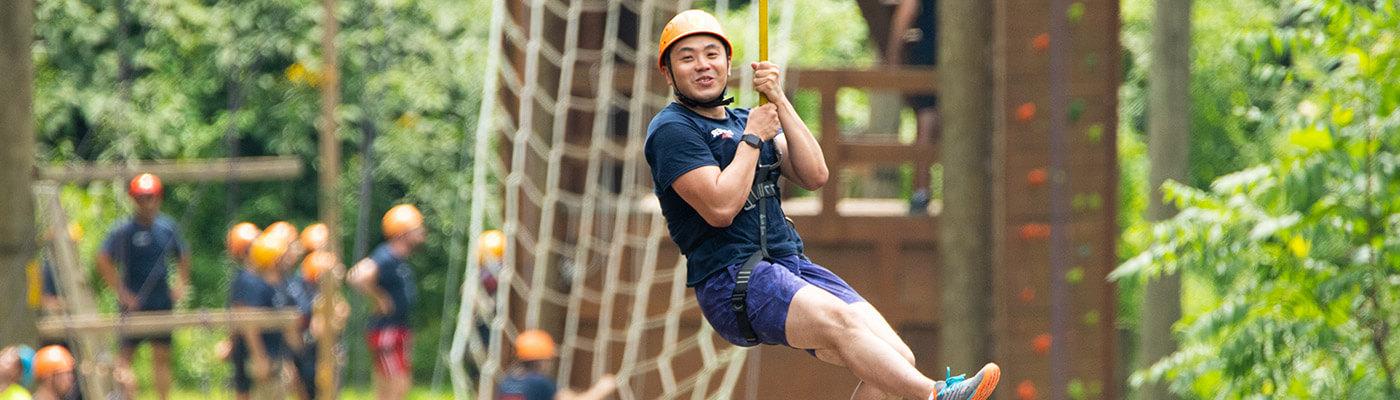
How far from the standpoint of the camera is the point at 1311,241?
724 cm

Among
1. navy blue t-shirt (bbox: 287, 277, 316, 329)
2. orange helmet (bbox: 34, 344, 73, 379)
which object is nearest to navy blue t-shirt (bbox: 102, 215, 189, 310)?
navy blue t-shirt (bbox: 287, 277, 316, 329)

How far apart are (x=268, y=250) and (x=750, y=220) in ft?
24.4

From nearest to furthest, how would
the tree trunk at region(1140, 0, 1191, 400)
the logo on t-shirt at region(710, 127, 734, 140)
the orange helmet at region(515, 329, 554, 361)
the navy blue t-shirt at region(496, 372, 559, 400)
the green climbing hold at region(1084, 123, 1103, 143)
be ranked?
the logo on t-shirt at region(710, 127, 734, 140)
the green climbing hold at region(1084, 123, 1103, 143)
the orange helmet at region(515, 329, 554, 361)
the navy blue t-shirt at region(496, 372, 559, 400)
the tree trunk at region(1140, 0, 1191, 400)

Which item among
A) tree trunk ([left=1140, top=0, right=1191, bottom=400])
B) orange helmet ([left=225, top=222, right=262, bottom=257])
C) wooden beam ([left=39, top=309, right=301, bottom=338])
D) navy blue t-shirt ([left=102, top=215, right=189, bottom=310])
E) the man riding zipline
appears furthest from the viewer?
orange helmet ([left=225, top=222, right=262, bottom=257])

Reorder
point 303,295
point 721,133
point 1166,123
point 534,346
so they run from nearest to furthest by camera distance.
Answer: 1. point 721,133
2. point 534,346
3. point 1166,123
4. point 303,295

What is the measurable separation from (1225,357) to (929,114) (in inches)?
103

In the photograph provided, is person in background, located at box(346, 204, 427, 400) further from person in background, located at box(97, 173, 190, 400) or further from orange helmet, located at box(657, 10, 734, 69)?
orange helmet, located at box(657, 10, 734, 69)

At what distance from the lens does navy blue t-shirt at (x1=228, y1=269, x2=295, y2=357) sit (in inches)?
465

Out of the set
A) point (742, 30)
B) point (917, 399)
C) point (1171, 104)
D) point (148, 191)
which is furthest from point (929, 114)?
point (742, 30)

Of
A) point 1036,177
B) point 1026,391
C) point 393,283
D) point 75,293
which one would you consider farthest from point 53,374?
point 1036,177

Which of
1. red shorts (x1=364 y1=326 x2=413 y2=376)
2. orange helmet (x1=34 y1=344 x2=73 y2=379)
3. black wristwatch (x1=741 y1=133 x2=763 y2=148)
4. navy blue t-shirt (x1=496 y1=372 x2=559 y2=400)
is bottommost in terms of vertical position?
red shorts (x1=364 y1=326 x2=413 y2=376)

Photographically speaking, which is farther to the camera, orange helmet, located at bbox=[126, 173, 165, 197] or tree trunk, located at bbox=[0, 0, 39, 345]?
orange helmet, located at bbox=[126, 173, 165, 197]

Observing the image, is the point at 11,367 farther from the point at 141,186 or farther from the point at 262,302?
the point at 262,302

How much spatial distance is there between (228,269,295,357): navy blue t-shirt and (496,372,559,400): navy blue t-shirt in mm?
2484
